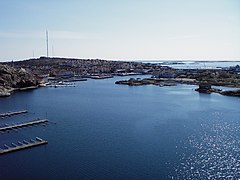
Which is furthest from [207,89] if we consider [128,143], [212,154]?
[128,143]

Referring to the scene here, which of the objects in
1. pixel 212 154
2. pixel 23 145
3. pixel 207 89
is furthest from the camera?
pixel 207 89

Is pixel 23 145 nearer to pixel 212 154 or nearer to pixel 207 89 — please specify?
pixel 212 154

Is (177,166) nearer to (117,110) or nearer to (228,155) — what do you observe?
(228,155)

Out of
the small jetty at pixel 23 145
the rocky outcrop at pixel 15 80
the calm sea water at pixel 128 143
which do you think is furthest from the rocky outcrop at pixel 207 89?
the small jetty at pixel 23 145

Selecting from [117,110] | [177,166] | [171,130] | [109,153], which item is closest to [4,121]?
[117,110]

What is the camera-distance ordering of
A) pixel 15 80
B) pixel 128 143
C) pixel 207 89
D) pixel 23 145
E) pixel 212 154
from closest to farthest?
pixel 212 154 → pixel 23 145 → pixel 128 143 → pixel 207 89 → pixel 15 80

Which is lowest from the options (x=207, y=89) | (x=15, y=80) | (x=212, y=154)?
(x=212, y=154)

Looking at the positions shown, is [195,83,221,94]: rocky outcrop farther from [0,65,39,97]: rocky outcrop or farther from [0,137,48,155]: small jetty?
[0,137,48,155]: small jetty

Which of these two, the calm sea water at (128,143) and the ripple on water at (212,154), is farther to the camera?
the calm sea water at (128,143)

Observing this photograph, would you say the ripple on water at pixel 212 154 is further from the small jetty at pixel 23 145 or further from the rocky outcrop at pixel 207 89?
the rocky outcrop at pixel 207 89

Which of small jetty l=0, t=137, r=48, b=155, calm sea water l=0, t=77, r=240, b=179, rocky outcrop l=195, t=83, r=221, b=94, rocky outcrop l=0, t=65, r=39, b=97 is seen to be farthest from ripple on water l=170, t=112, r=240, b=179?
rocky outcrop l=0, t=65, r=39, b=97
